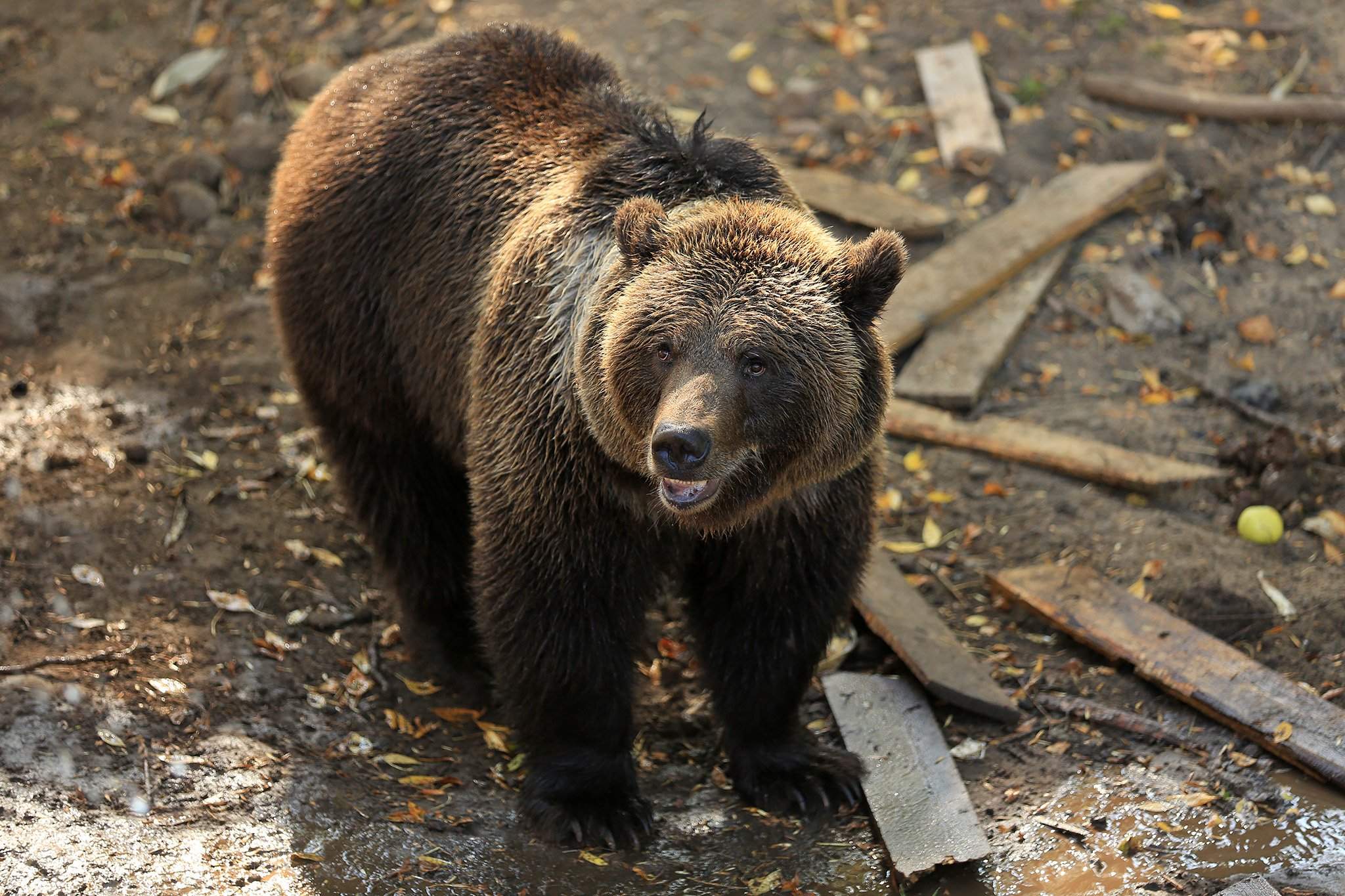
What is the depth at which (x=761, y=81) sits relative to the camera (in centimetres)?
1074

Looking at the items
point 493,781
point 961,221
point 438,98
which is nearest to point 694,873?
point 493,781

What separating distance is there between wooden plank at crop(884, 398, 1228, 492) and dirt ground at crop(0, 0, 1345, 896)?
0.37 feet

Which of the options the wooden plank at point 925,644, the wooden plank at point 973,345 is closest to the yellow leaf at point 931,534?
the wooden plank at point 925,644

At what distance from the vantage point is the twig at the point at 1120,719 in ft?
20.2

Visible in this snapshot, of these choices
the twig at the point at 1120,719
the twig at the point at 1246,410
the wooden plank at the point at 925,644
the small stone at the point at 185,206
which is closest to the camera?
the twig at the point at 1120,719

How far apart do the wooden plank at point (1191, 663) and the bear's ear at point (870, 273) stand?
2.57m

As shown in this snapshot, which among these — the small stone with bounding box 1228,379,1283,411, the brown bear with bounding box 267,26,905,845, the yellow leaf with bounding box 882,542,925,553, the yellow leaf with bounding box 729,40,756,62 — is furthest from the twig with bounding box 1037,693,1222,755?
the yellow leaf with bounding box 729,40,756,62

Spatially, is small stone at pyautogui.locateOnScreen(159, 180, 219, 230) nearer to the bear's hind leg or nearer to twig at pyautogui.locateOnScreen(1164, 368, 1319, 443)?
the bear's hind leg

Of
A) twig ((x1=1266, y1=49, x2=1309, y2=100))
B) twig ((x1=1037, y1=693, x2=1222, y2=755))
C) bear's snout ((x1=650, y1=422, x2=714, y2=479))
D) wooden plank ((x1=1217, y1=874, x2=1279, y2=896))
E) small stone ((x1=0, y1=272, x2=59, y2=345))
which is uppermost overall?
bear's snout ((x1=650, y1=422, x2=714, y2=479))

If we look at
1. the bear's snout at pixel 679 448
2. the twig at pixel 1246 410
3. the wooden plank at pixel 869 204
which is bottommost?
the twig at pixel 1246 410

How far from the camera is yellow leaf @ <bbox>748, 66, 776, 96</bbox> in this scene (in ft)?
35.1

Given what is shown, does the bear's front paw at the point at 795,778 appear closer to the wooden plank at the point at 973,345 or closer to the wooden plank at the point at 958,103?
the wooden plank at the point at 973,345

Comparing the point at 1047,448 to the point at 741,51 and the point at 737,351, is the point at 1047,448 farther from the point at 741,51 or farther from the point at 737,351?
the point at 741,51

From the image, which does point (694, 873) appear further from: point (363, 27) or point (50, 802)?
point (363, 27)
